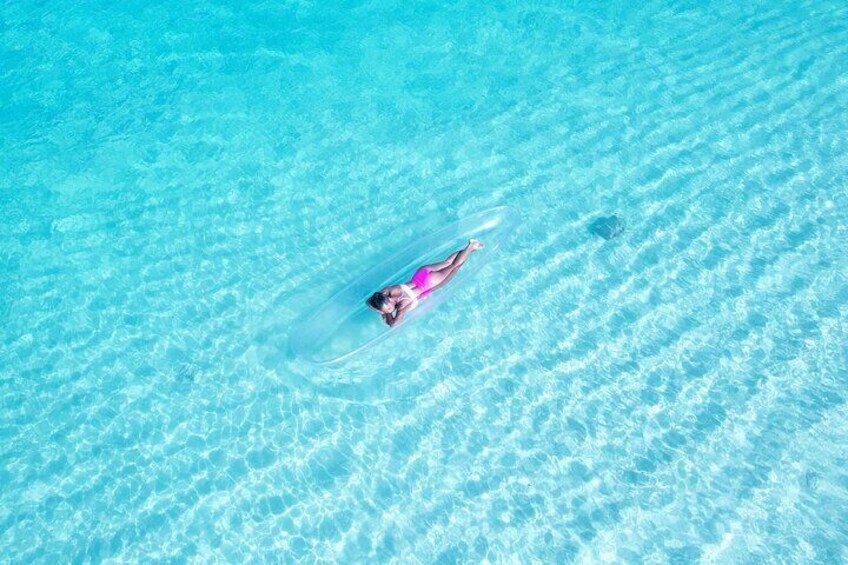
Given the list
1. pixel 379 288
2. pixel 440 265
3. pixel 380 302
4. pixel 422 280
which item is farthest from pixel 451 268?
pixel 380 302

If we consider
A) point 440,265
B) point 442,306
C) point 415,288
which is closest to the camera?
point 415,288

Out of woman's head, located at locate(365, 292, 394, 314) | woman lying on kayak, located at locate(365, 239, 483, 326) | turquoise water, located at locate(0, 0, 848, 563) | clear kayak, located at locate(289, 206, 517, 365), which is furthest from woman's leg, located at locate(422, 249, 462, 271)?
woman's head, located at locate(365, 292, 394, 314)

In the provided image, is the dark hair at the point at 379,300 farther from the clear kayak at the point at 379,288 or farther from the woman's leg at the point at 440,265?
the woman's leg at the point at 440,265

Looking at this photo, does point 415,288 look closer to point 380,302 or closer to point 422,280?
point 422,280

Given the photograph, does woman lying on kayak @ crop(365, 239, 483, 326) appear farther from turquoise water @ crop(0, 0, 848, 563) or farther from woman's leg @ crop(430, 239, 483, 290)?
turquoise water @ crop(0, 0, 848, 563)

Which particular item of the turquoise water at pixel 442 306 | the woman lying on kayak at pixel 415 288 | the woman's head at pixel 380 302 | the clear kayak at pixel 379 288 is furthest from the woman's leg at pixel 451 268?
the woman's head at pixel 380 302
